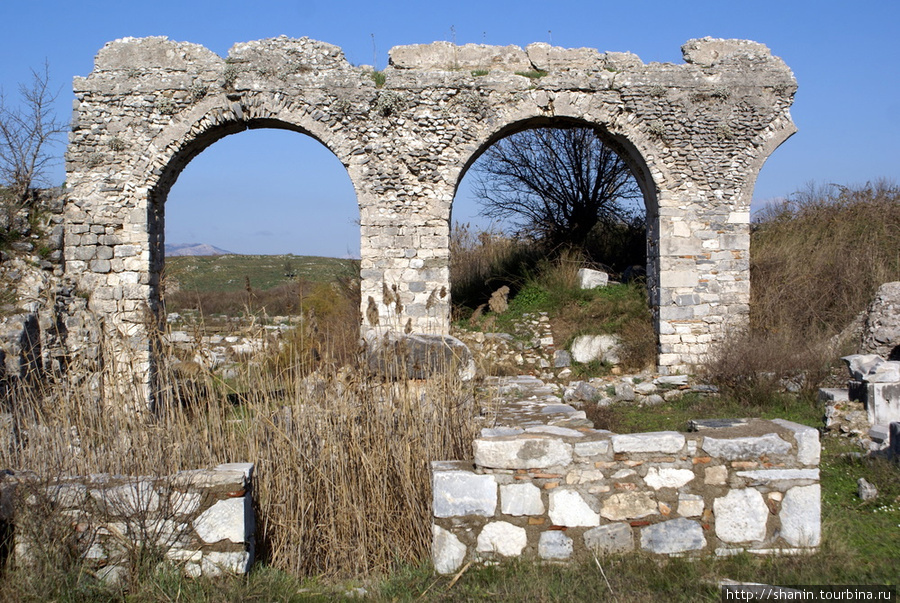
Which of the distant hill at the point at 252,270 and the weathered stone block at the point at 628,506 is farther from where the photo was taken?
the distant hill at the point at 252,270

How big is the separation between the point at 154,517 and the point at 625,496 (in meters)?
2.43

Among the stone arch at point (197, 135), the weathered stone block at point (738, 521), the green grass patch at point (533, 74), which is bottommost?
the weathered stone block at point (738, 521)

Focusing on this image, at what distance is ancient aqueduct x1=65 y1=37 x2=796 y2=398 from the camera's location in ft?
31.4

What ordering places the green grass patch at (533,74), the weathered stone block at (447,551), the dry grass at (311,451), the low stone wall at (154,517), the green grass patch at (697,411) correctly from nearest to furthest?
the low stone wall at (154,517)
the weathered stone block at (447,551)
the dry grass at (311,451)
the green grass patch at (697,411)
the green grass patch at (533,74)

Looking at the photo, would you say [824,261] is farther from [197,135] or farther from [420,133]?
[197,135]

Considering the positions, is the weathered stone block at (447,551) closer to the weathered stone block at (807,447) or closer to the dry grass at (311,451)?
the dry grass at (311,451)

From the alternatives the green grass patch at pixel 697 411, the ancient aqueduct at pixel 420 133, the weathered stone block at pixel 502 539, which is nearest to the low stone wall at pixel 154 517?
the weathered stone block at pixel 502 539

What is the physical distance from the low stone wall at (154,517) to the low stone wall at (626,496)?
106cm

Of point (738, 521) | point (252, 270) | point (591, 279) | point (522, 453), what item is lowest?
point (738, 521)

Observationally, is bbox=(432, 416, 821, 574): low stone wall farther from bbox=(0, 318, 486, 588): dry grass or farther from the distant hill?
the distant hill

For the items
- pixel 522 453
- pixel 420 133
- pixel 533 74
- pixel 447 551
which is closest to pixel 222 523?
pixel 447 551

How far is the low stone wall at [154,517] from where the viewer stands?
3559 mm

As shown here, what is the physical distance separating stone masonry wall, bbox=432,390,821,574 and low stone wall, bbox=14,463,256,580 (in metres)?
1.06

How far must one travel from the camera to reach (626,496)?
378 cm
